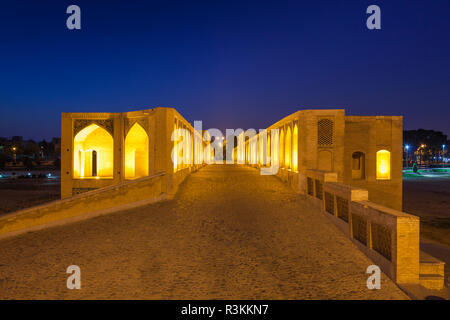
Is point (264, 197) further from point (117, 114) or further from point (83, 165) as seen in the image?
point (83, 165)

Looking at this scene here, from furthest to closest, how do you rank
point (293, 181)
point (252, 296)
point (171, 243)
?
point (293, 181)
point (171, 243)
point (252, 296)

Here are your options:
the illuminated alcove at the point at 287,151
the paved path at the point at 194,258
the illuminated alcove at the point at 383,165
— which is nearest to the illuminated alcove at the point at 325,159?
the illuminated alcove at the point at 287,151

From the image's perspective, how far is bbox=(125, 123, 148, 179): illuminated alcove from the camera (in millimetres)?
16234

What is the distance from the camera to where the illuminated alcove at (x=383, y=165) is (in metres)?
16.7

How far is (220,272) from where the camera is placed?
4699 millimetres

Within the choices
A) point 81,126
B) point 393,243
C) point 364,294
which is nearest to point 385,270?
point 393,243

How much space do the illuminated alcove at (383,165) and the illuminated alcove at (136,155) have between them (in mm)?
13124

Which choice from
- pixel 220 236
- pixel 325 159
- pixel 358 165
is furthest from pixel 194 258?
pixel 358 165

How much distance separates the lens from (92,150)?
16328 millimetres

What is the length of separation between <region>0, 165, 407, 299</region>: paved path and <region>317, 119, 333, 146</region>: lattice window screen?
5.89 meters

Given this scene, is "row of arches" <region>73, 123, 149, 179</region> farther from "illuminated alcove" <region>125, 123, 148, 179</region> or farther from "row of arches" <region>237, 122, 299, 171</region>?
"row of arches" <region>237, 122, 299, 171</region>

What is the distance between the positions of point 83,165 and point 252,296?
1437cm

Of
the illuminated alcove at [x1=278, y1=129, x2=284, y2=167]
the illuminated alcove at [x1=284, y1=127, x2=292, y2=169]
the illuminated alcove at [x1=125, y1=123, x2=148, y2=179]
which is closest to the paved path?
the illuminated alcove at [x1=284, y1=127, x2=292, y2=169]
